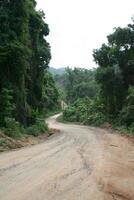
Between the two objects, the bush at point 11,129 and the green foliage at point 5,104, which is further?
the green foliage at point 5,104

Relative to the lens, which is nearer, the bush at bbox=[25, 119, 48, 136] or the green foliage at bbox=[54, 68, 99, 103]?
the bush at bbox=[25, 119, 48, 136]

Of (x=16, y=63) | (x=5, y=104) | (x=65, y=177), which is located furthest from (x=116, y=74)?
(x=65, y=177)

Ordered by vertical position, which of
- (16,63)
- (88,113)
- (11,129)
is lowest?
(11,129)

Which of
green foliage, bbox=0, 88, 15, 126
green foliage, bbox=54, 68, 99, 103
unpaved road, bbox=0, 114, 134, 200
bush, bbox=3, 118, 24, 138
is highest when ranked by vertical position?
green foliage, bbox=54, 68, 99, 103

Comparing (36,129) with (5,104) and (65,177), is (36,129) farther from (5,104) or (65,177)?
(65,177)

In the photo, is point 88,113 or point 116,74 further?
point 88,113

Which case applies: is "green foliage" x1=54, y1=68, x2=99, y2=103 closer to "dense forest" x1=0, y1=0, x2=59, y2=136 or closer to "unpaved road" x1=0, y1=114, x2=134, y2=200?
"dense forest" x1=0, y1=0, x2=59, y2=136

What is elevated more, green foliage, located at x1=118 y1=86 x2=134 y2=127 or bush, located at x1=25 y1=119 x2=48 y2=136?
green foliage, located at x1=118 y1=86 x2=134 y2=127

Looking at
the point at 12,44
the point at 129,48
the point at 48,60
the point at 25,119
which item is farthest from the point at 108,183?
the point at 129,48

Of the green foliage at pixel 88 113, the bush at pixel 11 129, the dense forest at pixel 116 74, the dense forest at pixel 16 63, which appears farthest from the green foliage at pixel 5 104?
the green foliage at pixel 88 113

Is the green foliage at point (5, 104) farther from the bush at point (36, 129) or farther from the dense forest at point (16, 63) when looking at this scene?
the bush at point (36, 129)

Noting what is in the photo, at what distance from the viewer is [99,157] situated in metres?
17.2

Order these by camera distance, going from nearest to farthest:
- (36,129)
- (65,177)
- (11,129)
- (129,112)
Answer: (65,177), (11,129), (36,129), (129,112)

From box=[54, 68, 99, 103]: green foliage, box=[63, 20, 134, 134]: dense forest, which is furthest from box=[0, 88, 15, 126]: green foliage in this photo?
box=[54, 68, 99, 103]: green foliage
